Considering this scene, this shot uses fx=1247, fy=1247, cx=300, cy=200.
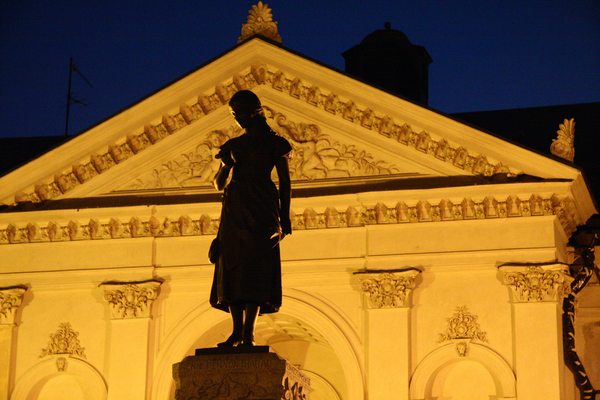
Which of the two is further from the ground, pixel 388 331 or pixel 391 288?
pixel 391 288

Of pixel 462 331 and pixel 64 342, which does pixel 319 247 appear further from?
pixel 64 342

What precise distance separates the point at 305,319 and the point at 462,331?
260cm

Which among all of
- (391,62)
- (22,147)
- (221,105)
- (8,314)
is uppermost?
(391,62)

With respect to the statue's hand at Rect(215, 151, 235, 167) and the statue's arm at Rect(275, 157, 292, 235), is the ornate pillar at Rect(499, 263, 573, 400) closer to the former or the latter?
the statue's arm at Rect(275, 157, 292, 235)

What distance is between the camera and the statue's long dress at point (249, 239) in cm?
927

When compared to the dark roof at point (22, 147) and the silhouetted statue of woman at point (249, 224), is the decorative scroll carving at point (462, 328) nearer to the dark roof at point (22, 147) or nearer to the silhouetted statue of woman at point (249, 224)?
the silhouetted statue of woman at point (249, 224)

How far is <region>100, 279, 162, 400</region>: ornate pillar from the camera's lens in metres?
20.7

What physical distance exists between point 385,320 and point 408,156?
279 cm

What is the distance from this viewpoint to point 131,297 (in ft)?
69.1

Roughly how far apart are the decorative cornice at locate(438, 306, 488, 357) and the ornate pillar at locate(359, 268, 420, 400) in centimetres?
66

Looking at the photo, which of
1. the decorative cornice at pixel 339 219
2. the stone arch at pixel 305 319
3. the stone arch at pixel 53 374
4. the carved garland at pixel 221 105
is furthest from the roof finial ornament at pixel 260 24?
the stone arch at pixel 53 374

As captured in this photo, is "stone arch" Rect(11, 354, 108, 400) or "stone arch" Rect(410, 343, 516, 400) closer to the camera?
"stone arch" Rect(410, 343, 516, 400)

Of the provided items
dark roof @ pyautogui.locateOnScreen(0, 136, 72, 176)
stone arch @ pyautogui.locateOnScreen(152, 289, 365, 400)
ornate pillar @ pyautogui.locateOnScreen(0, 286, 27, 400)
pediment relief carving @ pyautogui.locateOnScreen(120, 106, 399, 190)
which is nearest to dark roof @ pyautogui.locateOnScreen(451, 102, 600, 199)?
pediment relief carving @ pyautogui.locateOnScreen(120, 106, 399, 190)

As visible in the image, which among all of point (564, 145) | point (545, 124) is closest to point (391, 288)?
point (564, 145)
